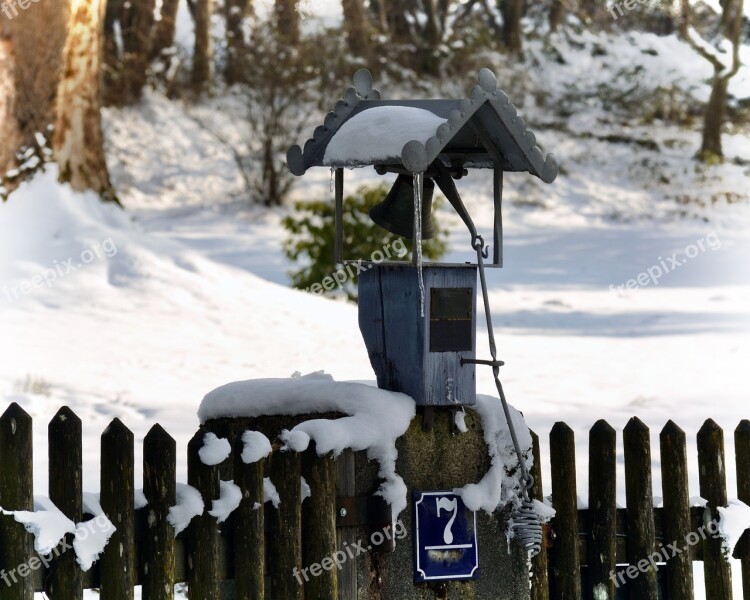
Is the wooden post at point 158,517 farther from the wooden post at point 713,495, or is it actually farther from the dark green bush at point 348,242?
the dark green bush at point 348,242

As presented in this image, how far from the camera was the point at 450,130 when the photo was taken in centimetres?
350

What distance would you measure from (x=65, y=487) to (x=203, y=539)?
459 mm

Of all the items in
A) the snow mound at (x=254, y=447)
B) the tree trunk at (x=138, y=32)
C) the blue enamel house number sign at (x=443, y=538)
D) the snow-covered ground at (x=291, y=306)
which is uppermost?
the tree trunk at (x=138, y=32)

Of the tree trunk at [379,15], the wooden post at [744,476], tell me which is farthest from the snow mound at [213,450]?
the tree trunk at [379,15]

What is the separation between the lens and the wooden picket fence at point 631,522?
3.99 m

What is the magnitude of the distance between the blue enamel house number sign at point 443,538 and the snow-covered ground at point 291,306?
0.70m

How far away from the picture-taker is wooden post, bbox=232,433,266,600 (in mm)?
3438

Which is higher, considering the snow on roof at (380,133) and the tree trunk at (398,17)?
the tree trunk at (398,17)

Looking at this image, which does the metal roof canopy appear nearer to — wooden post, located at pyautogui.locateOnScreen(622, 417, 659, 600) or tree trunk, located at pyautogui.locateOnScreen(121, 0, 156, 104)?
wooden post, located at pyautogui.locateOnScreen(622, 417, 659, 600)

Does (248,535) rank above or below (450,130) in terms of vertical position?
below

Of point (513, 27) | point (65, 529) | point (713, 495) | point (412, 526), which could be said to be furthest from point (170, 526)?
point (513, 27)

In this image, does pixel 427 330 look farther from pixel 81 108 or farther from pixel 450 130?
pixel 81 108

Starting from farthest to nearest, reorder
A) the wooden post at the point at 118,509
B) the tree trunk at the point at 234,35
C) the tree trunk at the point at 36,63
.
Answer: the tree trunk at the point at 234,35, the tree trunk at the point at 36,63, the wooden post at the point at 118,509

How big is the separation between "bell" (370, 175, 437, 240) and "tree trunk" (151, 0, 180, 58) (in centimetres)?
1609
